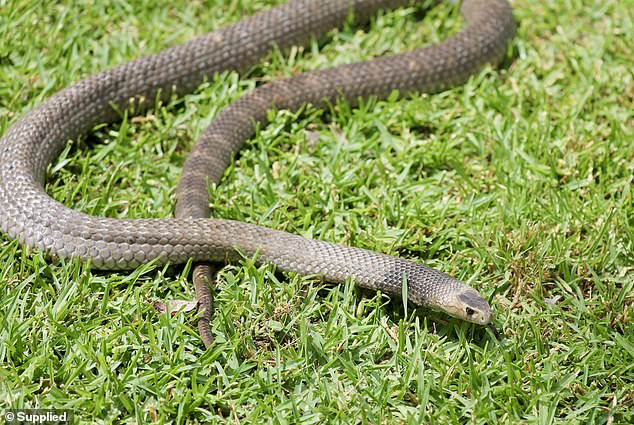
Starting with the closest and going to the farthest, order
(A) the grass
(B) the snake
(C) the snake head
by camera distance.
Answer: (A) the grass, (C) the snake head, (B) the snake

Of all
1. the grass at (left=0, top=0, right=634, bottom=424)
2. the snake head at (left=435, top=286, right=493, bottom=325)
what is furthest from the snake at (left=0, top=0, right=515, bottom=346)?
the grass at (left=0, top=0, right=634, bottom=424)

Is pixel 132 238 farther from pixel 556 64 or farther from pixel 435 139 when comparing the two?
pixel 556 64

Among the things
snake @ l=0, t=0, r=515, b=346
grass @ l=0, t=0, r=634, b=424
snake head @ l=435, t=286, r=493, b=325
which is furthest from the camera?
snake @ l=0, t=0, r=515, b=346

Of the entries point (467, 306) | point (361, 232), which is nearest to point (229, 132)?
point (361, 232)

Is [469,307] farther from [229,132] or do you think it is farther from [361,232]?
[229,132]

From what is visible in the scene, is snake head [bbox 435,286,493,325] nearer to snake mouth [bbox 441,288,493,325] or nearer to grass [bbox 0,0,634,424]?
snake mouth [bbox 441,288,493,325]

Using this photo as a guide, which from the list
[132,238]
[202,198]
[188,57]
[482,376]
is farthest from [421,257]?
[188,57]

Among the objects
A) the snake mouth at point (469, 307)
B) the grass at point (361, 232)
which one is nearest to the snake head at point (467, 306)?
the snake mouth at point (469, 307)

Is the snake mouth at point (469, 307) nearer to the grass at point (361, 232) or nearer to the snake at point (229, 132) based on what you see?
the snake at point (229, 132)
